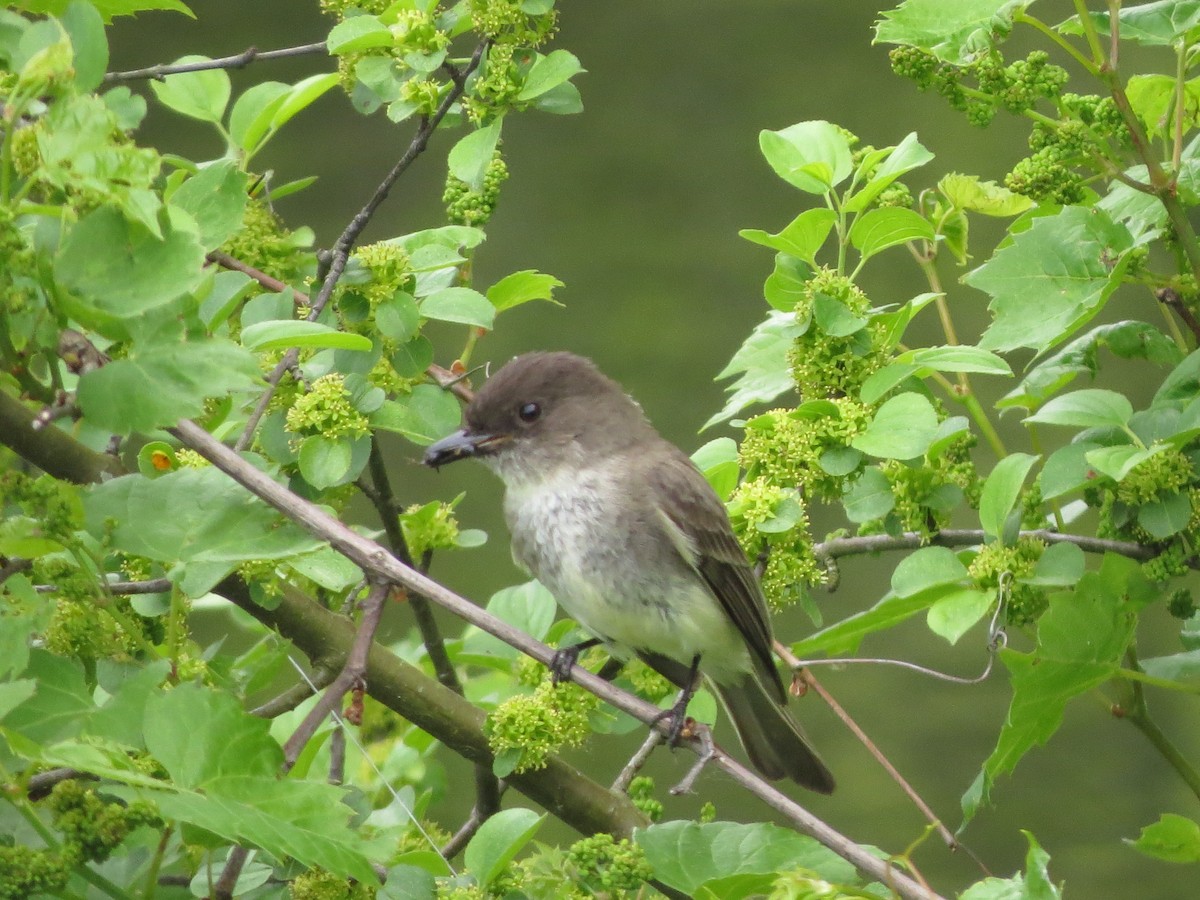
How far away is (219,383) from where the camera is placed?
140cm

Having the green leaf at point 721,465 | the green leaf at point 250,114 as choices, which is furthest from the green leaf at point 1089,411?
the green leaf at point 250,114

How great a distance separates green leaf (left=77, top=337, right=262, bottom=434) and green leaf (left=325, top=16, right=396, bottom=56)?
70 cm

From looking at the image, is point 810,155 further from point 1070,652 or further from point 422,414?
point 1070,652

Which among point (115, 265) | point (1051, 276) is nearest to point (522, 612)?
point (1051, 276)

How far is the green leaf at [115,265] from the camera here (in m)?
1.36

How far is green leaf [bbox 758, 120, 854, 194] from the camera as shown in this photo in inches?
82.0

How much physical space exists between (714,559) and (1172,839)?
1055mm

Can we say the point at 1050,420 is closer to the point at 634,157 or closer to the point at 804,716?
the point at 804,716

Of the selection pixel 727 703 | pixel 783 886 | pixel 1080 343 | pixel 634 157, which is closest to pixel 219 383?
pixel 783 886

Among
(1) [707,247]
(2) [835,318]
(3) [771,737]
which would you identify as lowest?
(3) [771,737]

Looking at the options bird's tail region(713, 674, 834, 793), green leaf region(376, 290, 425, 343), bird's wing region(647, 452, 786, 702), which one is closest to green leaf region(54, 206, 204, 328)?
green leaf region(376, 290, 425, 343)

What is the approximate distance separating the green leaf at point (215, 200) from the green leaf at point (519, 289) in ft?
1.78

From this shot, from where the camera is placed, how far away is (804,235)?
6.76 ft

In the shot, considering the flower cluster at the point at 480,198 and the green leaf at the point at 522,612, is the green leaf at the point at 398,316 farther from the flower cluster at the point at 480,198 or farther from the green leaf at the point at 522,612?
the green leaf at the point at 522,612
